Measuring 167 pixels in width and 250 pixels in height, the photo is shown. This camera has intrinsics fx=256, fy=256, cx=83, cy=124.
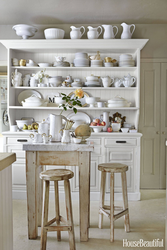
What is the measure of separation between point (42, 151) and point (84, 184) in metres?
0.51

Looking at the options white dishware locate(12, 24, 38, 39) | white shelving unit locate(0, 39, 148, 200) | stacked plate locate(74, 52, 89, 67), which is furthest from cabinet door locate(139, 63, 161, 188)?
white dishware locate(12, 24, 38, 39)

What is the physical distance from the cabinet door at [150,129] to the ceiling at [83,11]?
881 mm

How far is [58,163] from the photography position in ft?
7.98

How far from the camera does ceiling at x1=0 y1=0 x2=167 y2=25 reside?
3499 mm

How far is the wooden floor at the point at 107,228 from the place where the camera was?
7.93 ft

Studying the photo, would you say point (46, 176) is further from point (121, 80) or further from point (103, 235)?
point (121, 80)

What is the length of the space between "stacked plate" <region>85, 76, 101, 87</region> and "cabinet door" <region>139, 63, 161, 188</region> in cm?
85

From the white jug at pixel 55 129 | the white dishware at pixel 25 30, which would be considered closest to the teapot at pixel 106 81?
the white dishware at pixel 25 30

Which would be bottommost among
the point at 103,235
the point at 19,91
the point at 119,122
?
the point at 103,235

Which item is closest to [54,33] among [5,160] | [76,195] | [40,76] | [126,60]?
[40,76]

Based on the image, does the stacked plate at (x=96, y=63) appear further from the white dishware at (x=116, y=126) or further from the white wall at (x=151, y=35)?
the white dishware at (x=116, y=126)

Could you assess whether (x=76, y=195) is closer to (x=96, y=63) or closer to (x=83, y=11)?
(x=96, y=63)

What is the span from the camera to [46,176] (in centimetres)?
220

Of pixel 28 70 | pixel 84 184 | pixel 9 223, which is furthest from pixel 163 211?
pixel 28 70
